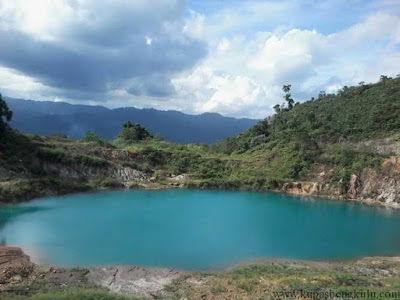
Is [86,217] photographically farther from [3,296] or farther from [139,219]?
[3,296]

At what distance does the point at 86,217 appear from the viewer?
35.9m

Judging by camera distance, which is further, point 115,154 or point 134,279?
point 115,154

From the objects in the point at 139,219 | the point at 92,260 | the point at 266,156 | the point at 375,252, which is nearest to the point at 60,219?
the point at 139,219

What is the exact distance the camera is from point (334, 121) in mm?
72500

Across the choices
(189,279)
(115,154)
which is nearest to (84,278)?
(189,279)

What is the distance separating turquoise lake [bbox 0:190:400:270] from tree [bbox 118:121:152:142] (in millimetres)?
32436

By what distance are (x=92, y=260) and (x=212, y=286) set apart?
28.4ft

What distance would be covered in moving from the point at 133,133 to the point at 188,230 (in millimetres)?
50705

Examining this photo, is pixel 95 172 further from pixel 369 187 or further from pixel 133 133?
pixel 369 187

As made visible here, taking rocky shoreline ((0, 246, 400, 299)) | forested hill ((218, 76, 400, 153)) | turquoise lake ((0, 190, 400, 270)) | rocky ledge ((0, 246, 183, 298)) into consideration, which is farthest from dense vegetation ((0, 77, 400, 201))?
rocky shoreline ((0, 246, 400, 299))

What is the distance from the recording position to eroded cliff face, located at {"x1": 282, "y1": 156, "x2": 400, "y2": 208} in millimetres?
51594

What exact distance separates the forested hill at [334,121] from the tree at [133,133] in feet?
53.3

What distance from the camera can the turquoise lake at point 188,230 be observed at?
2630cm

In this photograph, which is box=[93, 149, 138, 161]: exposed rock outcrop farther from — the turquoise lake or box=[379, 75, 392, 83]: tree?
box=[379, 75, 392, 83]: tree
